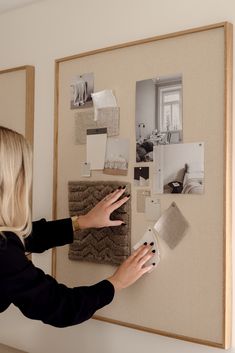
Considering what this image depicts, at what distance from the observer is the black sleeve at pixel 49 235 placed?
6.43ft

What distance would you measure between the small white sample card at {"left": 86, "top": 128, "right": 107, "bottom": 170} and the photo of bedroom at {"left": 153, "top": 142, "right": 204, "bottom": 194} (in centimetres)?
26

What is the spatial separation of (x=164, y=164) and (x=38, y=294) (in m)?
0.63

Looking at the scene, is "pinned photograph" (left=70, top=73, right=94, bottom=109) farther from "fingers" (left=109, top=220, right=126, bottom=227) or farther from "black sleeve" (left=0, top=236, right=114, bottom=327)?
"black sleeve" (left=0, top=236, right=114, bottom=327)

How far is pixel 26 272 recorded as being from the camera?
4.89 ft

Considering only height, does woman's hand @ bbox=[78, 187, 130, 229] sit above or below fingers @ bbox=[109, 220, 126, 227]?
above

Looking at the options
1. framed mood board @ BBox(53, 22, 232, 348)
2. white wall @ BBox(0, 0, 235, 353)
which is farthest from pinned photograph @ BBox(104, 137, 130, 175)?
white wall @ BBox(0, 0, 235, 353)

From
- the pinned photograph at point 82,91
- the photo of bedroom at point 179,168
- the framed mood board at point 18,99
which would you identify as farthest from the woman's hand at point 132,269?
the framed mood board at point 18,99

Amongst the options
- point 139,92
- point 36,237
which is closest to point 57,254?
point 36,237

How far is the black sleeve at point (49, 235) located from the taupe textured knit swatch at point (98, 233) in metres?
0.06

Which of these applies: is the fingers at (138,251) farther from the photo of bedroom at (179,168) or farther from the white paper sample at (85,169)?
the white paper sample at (85,169)

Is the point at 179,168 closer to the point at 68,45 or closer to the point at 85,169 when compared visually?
the point at 85,169

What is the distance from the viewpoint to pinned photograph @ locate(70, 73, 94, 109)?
2002 mm

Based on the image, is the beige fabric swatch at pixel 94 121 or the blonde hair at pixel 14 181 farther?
the beige fabric swatch at pixel 94 121

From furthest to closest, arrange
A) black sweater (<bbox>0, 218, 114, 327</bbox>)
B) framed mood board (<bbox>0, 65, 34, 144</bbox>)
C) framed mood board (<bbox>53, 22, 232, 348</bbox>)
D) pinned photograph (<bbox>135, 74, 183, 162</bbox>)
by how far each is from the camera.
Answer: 1. framed mood board (<bbox>0, 65, 34, 144</bbox>)
2. pinned photograph (<bbox>135, 74, 183, 162</bbox>)
3. framed mood board (<bbox>53, 22, 232, 348</bbox>)
4. black sweater (<bbox>0, 218, 114, 327</bbox>)
